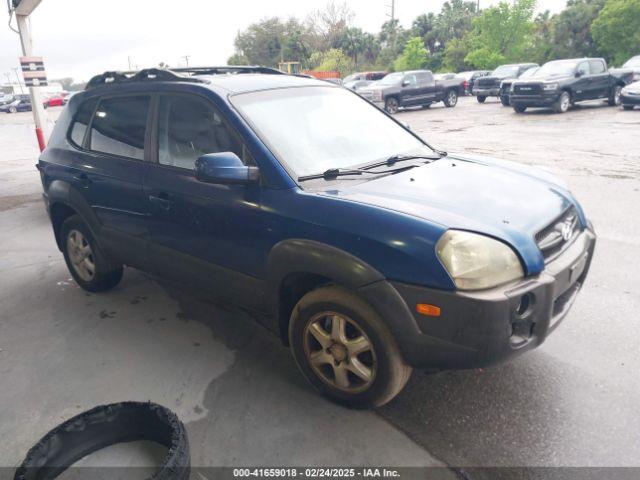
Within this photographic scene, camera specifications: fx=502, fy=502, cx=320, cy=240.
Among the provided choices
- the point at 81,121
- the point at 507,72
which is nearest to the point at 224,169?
the point at 81,121

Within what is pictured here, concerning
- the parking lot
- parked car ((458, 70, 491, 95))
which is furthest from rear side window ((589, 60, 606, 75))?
the parking lot

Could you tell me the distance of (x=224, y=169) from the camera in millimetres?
2666

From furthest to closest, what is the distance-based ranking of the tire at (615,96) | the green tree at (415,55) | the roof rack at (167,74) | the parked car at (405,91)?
the green tree at (415,55)
the parked car at (405,91)
the tire at (615,96)
the roof rack at (167,74)

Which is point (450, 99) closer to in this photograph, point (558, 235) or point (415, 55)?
point (558, 235)

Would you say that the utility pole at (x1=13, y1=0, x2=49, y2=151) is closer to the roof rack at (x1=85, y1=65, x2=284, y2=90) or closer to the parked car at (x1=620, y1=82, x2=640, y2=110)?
the roof rack at (x1=85, y1=65, x2=284, y2=90)

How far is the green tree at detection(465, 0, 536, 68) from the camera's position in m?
39.1

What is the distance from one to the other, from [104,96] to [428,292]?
10.1ft

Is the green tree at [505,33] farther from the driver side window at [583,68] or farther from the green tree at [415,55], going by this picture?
the driver side window at [583,68]

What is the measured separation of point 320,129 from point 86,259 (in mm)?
2489

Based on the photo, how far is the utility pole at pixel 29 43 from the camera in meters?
10.4

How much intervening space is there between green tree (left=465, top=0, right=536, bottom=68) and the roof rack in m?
40.6

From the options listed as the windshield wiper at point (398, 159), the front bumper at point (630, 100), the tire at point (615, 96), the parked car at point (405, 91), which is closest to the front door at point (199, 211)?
the windshield wiper at point (398, 159)

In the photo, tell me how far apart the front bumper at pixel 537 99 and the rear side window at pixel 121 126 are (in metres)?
15.5

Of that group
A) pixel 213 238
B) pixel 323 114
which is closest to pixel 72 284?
pixel 213 238
